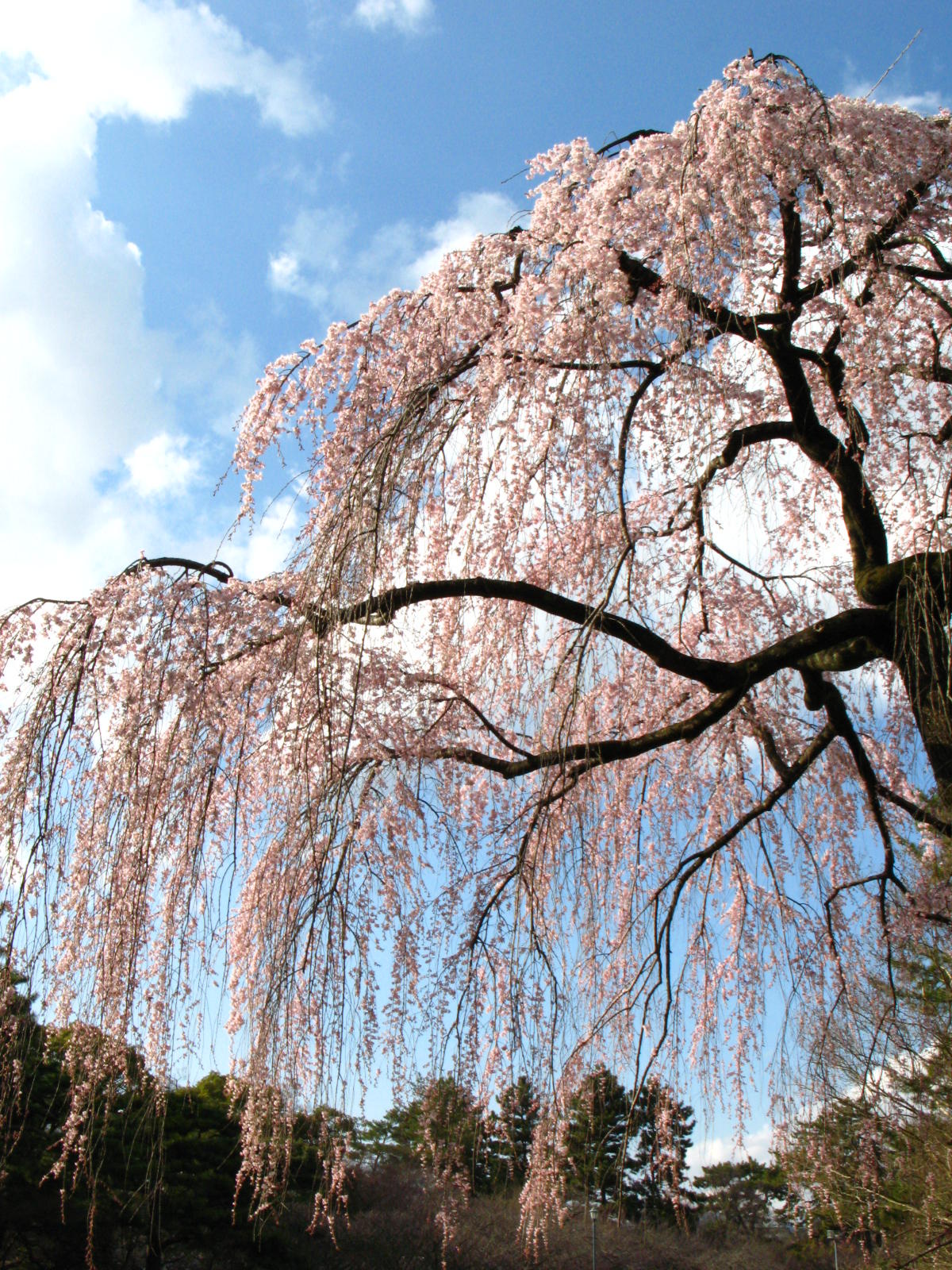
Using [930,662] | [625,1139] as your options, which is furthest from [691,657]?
[625,1139]

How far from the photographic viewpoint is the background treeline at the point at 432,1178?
3422 mm

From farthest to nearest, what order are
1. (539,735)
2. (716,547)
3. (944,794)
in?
(716,547), (944,794), (539,735)

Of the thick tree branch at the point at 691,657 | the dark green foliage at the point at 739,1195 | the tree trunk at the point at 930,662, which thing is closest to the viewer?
the tree trunk at the point at 930,662

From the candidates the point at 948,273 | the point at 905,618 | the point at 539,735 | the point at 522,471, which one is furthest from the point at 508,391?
the point at 948,273

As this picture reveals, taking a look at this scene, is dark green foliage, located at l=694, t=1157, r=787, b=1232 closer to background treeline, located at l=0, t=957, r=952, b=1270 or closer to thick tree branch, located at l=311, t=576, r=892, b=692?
background treeline, located at l=0, t=957, r=952, b=1270

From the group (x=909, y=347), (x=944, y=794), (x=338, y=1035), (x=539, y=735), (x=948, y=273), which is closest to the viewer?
(x=338, y=1035)

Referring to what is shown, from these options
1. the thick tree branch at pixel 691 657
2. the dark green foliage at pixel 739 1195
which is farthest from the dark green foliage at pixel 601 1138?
the dark green foliage at pixel 739 1195

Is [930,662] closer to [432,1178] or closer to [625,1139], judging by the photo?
[625,1139]

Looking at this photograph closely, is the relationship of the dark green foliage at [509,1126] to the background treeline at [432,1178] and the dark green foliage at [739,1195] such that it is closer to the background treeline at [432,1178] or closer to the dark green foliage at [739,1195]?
the background treeline at [432,1178]

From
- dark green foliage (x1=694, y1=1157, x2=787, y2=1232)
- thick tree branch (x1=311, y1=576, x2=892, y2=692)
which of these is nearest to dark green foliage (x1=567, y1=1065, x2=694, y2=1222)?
thick tree branch (x1=311, y1=576, x2=892, y2=692)

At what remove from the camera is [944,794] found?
11.3 feet

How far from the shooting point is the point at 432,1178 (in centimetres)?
389

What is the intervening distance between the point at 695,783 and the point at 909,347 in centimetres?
237

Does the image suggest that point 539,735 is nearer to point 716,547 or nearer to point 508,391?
point 508,391
